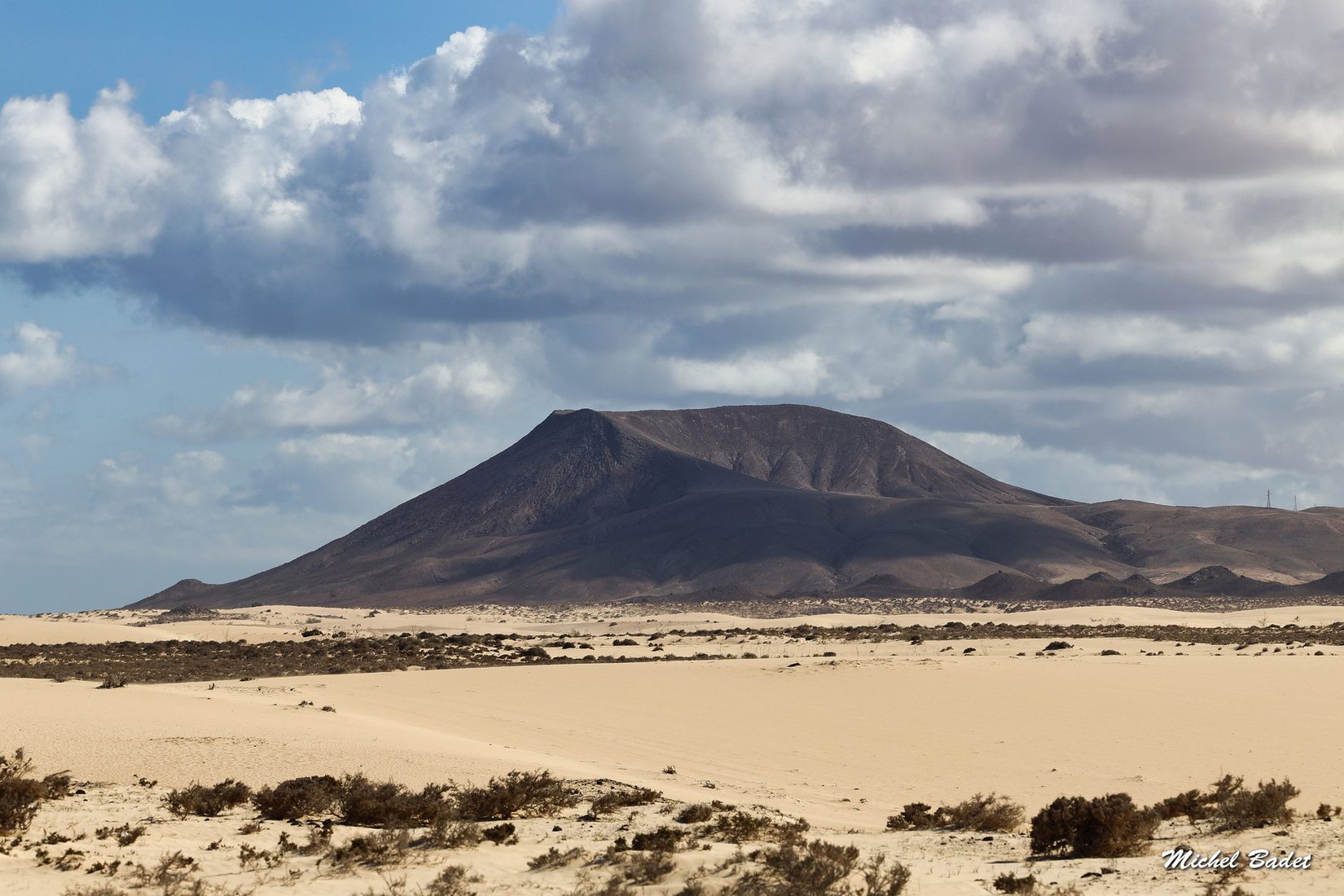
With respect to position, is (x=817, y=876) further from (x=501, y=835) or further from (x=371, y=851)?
(x=371, y=851)

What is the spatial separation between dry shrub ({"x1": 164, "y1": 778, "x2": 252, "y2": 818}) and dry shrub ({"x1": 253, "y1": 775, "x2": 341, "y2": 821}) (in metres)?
0.20

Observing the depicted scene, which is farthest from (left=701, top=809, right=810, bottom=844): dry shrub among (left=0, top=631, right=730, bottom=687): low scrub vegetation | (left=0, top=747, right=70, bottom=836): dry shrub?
(left=0, top=631, right=730, bottom=687): low scrub vegetation

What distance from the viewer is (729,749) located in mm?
21031

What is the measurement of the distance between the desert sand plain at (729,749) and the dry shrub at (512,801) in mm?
275

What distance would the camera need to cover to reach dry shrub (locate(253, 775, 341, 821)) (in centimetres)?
1305

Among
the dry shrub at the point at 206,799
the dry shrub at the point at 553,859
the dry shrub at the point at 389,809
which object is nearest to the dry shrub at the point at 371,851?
the dry shrub at the point at 389,809

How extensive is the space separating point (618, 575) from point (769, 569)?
53.9 ft

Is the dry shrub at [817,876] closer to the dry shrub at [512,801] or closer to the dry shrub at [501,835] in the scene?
the dry shrub at [501,835]

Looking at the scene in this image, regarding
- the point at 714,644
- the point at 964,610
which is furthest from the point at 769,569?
the point at 714,644

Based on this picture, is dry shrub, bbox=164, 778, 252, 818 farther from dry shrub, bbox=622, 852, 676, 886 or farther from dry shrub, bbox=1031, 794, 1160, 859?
dry shrub, bbox=1031, 794, 1160, 859

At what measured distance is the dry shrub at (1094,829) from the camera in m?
11.6

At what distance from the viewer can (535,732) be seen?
22484mm

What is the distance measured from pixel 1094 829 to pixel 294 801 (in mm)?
7415

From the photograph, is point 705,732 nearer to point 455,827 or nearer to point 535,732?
point 535,732
